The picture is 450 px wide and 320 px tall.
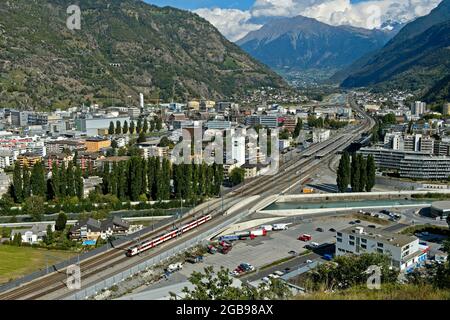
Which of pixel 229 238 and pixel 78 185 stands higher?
pixel 78 185

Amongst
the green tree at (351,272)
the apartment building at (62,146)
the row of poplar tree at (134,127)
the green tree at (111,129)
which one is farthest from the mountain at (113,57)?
the green tree at (351,272)

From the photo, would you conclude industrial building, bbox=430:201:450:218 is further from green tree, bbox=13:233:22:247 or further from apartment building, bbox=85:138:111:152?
apartment building, bbox=85:138:111:152

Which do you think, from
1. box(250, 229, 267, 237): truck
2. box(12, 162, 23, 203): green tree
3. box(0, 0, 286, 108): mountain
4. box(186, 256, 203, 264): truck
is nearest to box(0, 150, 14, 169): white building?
box(12, 162, 23, 203): green tree

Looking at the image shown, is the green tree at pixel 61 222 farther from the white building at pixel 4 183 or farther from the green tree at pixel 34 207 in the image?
the white building at pixel 4 183

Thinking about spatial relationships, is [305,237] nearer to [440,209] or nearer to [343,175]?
[440,209]

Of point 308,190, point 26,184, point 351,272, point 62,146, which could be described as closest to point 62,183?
point 26,184
